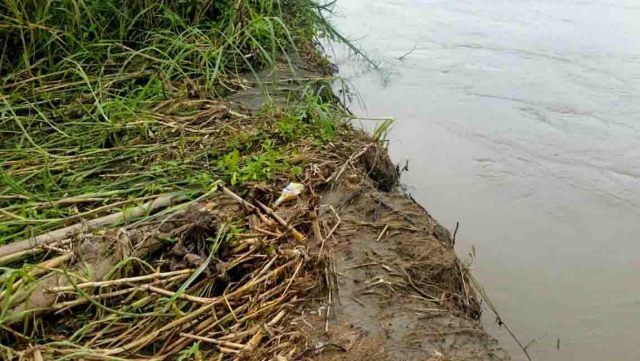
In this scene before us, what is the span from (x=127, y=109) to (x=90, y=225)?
36.6 inches

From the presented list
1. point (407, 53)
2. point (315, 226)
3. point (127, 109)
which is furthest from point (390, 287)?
point (407, 53)

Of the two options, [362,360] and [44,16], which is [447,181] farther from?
[44,16]

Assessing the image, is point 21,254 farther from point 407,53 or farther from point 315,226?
point 407,53

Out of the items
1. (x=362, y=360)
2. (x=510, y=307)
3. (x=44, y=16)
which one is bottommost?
(x=510, y=307)

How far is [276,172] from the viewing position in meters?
2.28

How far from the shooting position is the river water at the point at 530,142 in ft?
7.74

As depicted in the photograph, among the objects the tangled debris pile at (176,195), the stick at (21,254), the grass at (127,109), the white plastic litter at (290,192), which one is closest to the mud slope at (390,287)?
the tangled debris pile at (176,195)

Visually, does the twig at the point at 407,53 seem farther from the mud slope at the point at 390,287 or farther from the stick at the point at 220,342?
the stick at the point at 220,342

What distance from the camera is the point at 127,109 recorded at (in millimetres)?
2742

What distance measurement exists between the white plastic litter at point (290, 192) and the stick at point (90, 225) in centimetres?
32

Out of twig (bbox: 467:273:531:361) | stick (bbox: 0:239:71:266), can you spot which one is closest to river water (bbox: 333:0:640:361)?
twig (bbox: 467:273:531:361)

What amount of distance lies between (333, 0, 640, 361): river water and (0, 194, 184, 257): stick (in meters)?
1.19

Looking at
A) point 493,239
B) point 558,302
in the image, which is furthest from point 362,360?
point 493,239

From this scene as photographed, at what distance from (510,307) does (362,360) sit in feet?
3.07
